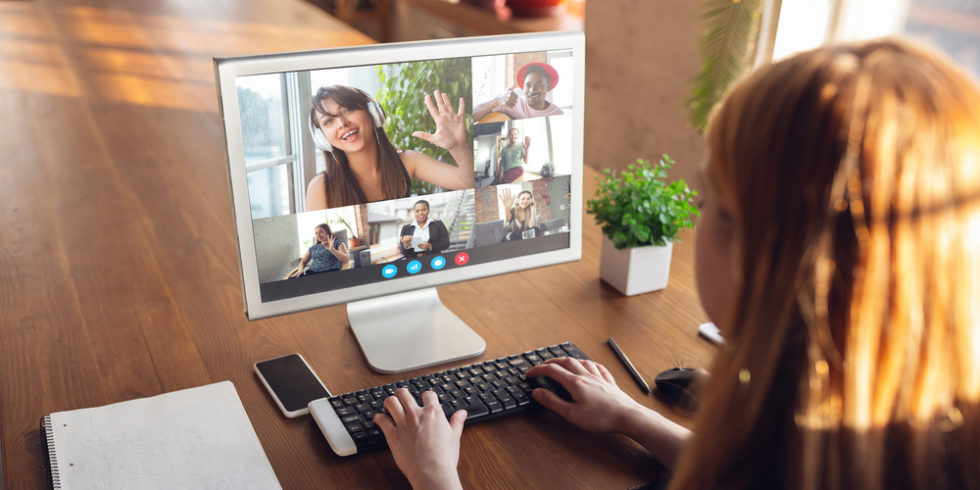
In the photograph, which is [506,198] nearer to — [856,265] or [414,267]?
[414,267]

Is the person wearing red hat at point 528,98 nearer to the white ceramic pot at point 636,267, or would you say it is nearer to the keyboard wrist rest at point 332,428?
the white ceramic pot at point 636,267

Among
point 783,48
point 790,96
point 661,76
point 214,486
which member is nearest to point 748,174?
point 790,96

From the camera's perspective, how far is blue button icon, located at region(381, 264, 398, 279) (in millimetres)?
1081

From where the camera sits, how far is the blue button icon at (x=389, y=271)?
42.6 inches

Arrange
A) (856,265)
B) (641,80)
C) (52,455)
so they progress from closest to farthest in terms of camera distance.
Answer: (856,265)
(52,455)
(641,80)

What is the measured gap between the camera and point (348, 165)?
100 cm

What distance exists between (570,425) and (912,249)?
523mm

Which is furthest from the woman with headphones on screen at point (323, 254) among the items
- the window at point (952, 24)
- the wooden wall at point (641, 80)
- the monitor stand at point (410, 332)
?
the wooden wall at point (641, 80)

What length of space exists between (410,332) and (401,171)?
0.25 meters

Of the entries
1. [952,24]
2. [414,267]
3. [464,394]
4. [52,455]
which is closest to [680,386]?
[464,394]

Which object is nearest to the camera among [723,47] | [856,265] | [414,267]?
[856,265]

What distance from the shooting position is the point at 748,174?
582 mm

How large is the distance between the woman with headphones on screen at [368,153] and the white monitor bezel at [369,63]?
0.05 metres

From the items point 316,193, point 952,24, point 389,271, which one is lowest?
point 389,271
